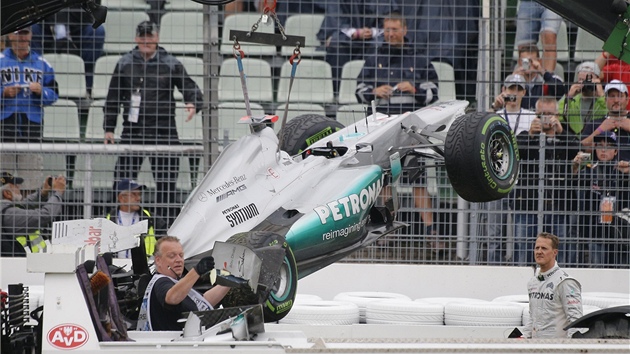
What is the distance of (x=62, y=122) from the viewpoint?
1090 centimetres

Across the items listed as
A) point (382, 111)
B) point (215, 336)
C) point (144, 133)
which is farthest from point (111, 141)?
point (215, 336)

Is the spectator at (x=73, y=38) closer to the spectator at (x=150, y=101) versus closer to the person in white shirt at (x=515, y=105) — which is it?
the spectator at (x=150, y=101)

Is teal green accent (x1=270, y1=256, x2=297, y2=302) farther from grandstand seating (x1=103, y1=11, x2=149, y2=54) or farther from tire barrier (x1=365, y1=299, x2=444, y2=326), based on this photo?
grandstand seating (x1=103, y1=11, x2=149, y2=54)

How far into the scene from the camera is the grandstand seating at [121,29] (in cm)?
1112

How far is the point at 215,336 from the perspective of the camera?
19.6 ft

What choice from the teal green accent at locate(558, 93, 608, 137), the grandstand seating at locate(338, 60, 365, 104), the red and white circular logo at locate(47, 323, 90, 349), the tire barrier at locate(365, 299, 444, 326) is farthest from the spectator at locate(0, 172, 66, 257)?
the red and white circular logo at locate(47, 323, 90, 349)

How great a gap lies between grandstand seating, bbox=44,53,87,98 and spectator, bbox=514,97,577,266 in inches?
169

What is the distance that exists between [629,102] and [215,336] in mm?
6461

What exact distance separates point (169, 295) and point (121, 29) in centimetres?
528

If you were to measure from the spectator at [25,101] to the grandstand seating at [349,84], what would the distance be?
2743 millimetres

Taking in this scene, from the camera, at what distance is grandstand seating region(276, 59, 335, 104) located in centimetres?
1112

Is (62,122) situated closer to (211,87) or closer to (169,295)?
(211,87)

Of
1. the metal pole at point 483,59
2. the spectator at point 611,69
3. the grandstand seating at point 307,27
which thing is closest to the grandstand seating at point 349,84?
the grandstand seating at point 307,27

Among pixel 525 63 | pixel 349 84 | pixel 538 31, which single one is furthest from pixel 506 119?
pixel 349 84
